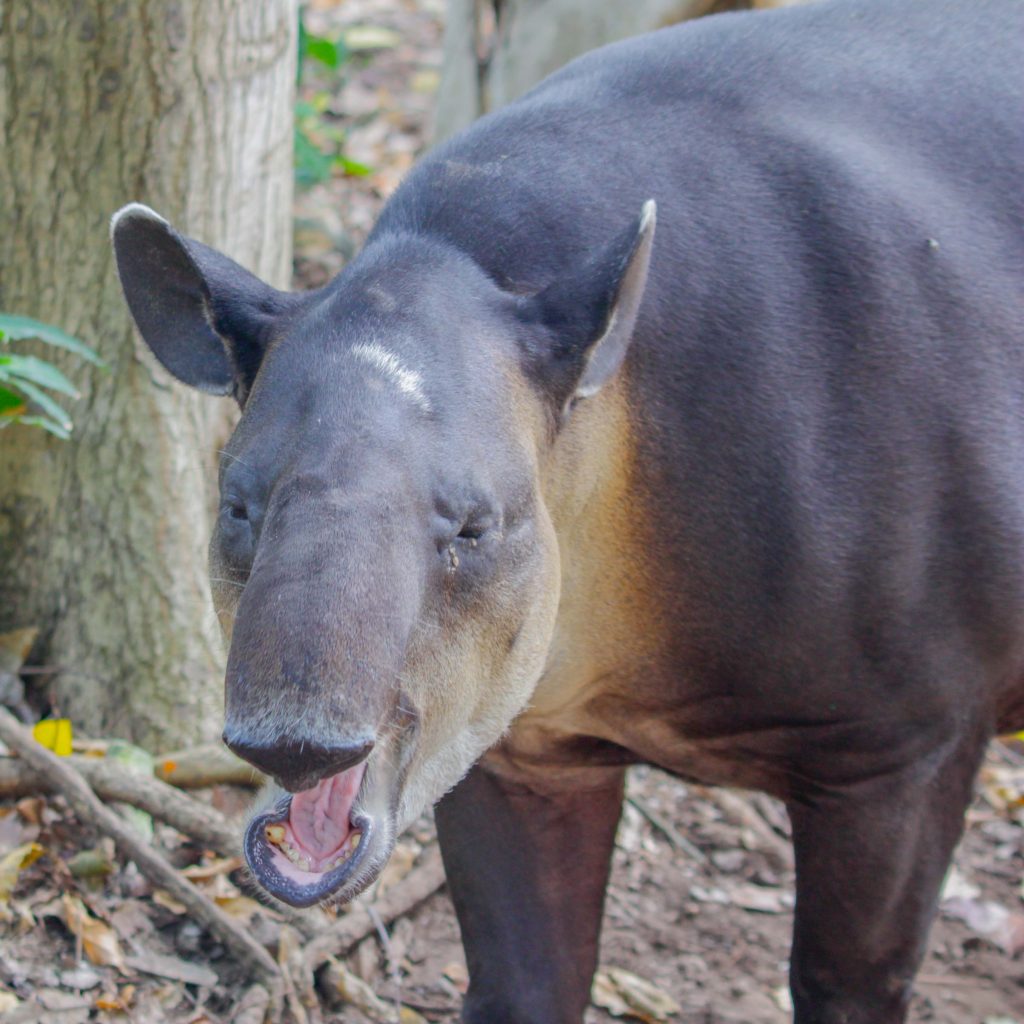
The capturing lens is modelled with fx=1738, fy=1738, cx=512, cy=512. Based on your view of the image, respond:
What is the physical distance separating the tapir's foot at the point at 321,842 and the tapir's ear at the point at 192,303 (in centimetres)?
87

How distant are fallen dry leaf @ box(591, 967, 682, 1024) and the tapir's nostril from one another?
7.42 ft

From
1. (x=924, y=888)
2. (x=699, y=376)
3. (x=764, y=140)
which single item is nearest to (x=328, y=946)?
(x=924, y=888)

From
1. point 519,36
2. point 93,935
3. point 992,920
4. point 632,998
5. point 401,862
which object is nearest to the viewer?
point 93,935

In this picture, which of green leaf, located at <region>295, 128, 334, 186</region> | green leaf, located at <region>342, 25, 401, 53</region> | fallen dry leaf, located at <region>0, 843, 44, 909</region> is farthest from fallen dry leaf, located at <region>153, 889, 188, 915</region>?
green leaf, located at <region>342, 25, 401, 53</region>

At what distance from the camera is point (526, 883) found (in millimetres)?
3977

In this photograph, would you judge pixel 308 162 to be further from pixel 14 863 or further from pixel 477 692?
pixel 477 692

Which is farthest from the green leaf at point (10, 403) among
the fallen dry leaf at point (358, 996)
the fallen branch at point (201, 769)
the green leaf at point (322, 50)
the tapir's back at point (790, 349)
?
the green leaf at point (322, 50)

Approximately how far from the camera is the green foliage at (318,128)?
6.85 metres

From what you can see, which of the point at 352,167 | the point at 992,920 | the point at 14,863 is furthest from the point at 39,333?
the point at 352,167

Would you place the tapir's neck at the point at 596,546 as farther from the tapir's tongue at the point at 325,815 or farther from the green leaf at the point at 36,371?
the green leaf at the point at 36,371

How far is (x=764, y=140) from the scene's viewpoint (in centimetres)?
355

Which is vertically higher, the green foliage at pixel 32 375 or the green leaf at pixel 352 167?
the green foliage at pixel 32 375

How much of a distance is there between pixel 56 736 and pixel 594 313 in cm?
218

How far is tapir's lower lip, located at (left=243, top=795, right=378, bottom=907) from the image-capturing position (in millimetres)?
2693
